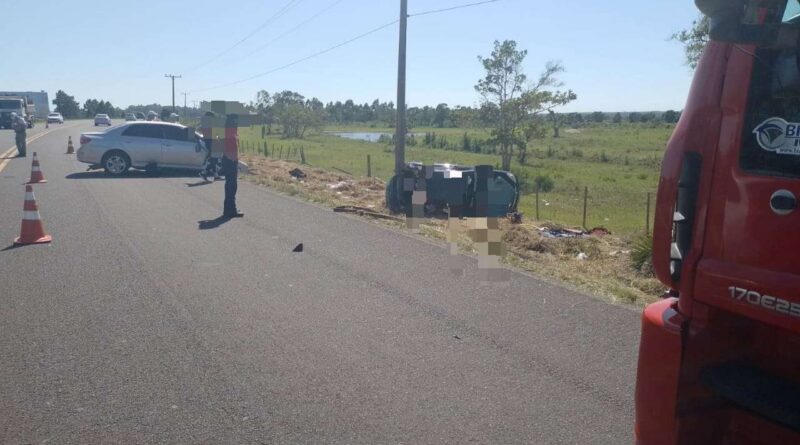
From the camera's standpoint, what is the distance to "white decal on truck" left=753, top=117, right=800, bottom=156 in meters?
2.66

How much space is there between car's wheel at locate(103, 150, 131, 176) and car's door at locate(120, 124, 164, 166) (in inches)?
6.5

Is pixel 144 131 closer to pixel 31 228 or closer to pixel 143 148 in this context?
pixel 143 148

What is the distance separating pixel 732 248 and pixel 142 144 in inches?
865

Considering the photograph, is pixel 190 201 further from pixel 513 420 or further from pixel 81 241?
pixel 513 420

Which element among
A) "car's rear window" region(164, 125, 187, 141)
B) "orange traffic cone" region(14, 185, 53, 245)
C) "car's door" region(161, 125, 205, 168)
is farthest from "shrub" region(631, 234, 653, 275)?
"car's rear window" region(164, 125, 187, 141)

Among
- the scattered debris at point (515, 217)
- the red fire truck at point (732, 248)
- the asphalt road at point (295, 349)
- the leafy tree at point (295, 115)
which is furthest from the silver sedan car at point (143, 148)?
the leafy tree at point (295, 115)

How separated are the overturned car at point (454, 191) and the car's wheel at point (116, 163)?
34.6 ft

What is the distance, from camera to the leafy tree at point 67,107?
136m

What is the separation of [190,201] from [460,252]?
25.5 ft

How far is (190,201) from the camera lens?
1631 centimetres

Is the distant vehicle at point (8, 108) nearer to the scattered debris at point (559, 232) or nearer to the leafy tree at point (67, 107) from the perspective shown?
the scattered debris at point (559, 232)

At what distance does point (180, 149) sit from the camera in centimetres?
2298

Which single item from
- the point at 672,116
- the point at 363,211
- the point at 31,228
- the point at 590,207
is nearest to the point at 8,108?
the point at 672,116

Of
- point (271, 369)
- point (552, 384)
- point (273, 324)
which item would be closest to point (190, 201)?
point (273, 324)
